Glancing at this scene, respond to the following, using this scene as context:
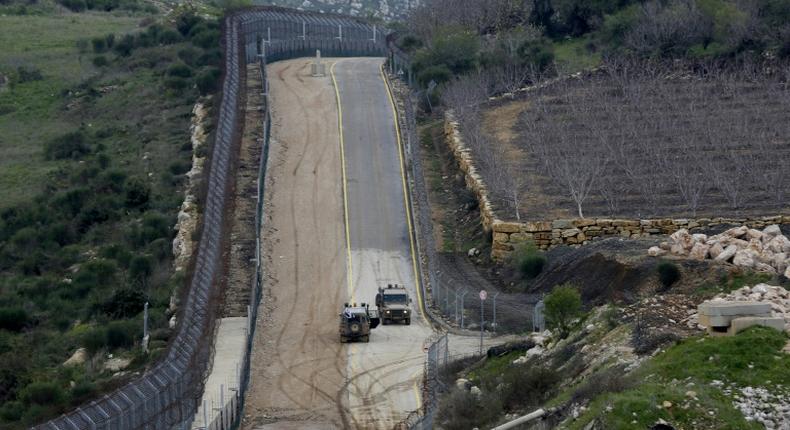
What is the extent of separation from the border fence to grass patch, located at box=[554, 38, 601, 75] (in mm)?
13677

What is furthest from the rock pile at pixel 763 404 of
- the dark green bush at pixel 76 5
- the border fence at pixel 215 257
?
the dark green bush at pixel 76 5

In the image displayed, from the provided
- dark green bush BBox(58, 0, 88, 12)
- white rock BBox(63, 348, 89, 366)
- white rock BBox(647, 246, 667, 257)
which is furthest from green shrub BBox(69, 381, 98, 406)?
dark green bush BBox(58, 0, 88, 12)

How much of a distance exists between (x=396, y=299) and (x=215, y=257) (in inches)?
278

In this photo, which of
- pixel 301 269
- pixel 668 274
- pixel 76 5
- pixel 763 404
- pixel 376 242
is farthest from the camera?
pixel 76 5

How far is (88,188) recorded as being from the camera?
8594 cm

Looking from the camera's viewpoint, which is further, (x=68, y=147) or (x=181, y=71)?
(x=181, y=71)

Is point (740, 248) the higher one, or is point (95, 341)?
point (740, 248)

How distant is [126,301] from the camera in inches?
2534

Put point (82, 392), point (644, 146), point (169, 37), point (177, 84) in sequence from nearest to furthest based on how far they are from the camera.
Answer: point (82, 392), point (644, 146), point (177, 84), point (169, 37)

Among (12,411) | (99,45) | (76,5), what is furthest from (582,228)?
(76,5)

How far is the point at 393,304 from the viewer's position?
208 ft

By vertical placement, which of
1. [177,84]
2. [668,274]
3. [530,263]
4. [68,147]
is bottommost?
[68,147]

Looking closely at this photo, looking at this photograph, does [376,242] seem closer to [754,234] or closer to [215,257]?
[215,257]

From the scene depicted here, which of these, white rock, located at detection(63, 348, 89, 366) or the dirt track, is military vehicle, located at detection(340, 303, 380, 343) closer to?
the dirt track
